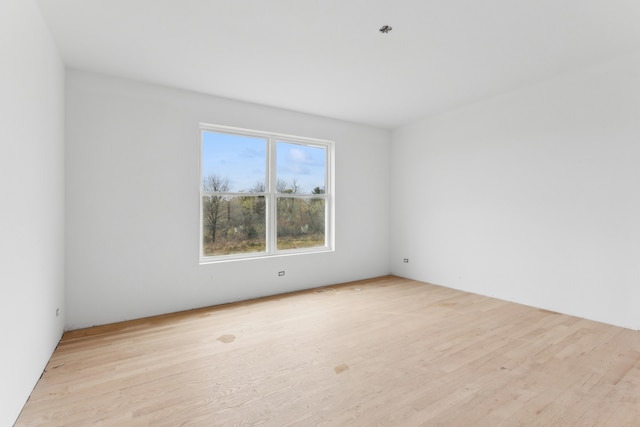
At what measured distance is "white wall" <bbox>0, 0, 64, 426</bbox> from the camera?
1.70m

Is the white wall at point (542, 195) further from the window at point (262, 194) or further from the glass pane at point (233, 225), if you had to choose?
the glass pane at point (233, 225)

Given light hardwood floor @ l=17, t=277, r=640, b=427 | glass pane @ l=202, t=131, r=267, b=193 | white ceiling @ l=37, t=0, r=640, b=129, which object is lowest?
light hardwood floor @ l=17, t=277, r=640, b=427

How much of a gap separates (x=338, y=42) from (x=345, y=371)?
9.15 ft

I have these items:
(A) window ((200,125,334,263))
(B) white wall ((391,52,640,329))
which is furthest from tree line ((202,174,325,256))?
(B) white wall ((391,52,640,329))

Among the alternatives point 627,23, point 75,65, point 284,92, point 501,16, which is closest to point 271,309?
point 284,92

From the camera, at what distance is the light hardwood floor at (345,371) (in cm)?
187

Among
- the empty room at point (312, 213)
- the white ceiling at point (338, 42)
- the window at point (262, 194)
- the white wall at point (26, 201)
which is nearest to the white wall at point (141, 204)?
the empty room at point (312, 213)

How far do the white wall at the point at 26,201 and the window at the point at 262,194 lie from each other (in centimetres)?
162

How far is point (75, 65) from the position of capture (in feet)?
10.4

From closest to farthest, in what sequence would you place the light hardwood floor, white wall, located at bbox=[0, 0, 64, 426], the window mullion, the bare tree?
white wall, located at bbox=[0, 0, 64, 426] → the light hardwood floor → the bare tree → the window mullion

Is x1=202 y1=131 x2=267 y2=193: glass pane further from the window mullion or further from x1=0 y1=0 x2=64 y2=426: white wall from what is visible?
x1=0 y1=0 x2=64 y2=426: white wall

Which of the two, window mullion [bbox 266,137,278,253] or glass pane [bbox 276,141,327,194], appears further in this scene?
glass pane [bbox 276,141,327,194]

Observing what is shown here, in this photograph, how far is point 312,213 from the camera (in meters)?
5.09

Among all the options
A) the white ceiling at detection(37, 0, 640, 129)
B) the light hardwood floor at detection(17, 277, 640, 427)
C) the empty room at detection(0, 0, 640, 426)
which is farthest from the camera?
the white ceiling at detection(37, 0, 640, 129)
